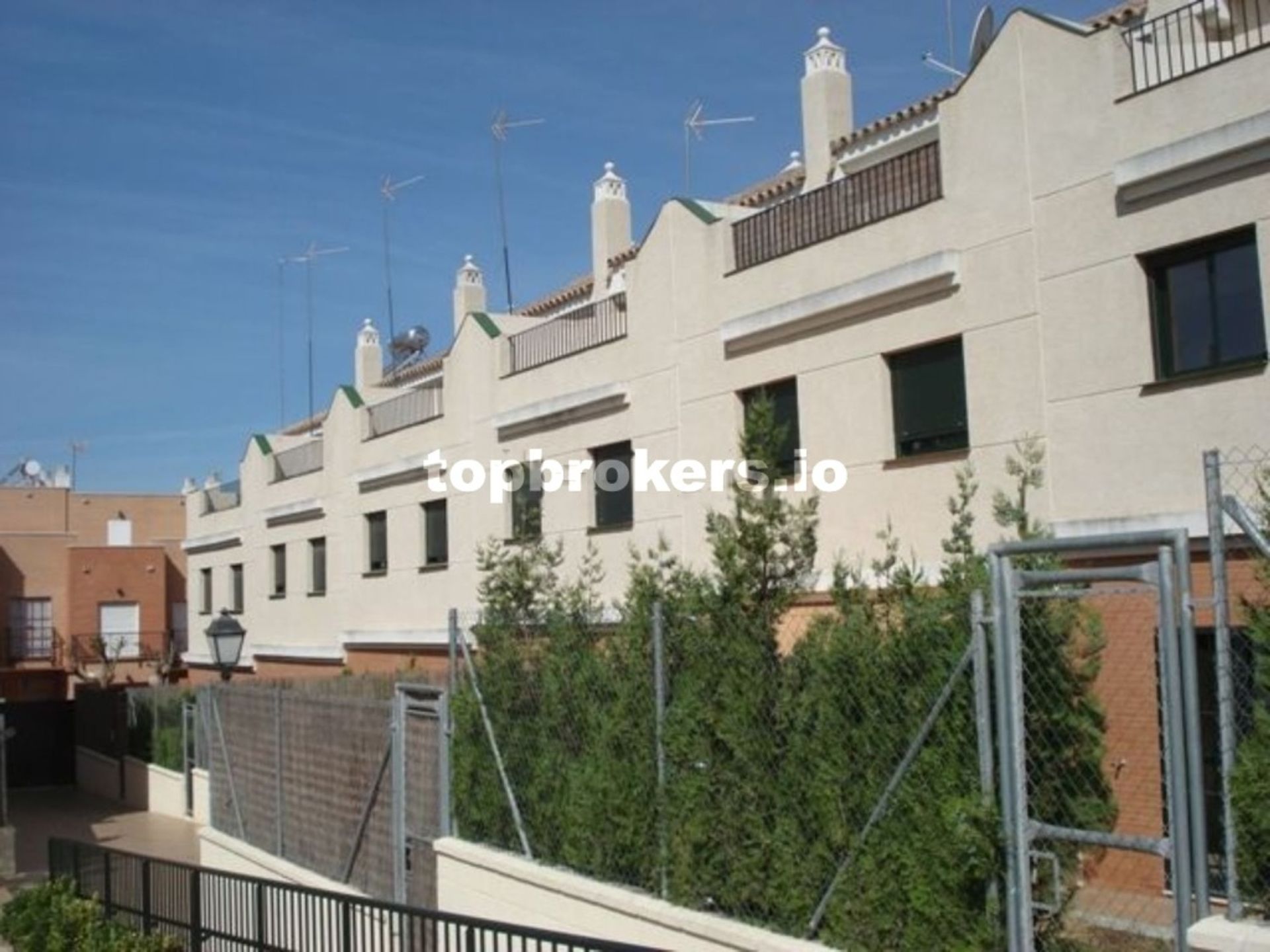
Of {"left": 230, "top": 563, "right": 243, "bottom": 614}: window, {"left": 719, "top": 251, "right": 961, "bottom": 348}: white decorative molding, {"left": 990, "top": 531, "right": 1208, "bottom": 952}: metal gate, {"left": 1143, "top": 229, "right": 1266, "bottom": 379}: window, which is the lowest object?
{"left": 990, "top": 531, "right": 1208, "bottom": 952}: metal gate

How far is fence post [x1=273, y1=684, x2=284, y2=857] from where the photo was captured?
1484cm

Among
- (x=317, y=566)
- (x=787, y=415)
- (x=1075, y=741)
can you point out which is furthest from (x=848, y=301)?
(x=317, y=566)

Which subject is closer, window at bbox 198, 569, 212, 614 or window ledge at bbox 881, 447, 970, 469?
window ledge at bbox 881, 447, 970, 469

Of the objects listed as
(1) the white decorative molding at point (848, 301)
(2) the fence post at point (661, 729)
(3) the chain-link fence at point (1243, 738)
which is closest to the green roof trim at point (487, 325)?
(1) the white decorative molding at point (848, 301)

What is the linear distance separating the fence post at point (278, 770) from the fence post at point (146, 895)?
3190 mm

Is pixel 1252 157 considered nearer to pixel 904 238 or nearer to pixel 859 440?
pixel 904 238

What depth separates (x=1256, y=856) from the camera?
18.0ft

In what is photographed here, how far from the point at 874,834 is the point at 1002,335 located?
678 centimetres

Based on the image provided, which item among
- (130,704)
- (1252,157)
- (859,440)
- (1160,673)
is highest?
(1252,157)

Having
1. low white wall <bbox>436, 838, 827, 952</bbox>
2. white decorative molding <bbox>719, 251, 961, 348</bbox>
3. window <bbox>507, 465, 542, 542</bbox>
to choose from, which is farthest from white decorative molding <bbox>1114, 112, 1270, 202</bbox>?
window <bbox>507, 465, 542, 542</bbox>

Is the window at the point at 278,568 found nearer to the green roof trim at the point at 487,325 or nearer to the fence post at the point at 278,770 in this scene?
the green roof trim at the point at 487,325

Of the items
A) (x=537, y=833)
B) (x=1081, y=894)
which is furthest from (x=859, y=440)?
(x=1081, y=894)

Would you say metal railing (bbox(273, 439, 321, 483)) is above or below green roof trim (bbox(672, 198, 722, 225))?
below

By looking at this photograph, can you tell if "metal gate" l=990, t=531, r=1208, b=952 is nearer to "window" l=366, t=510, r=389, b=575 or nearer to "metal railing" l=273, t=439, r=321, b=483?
"window" l=366, t=510, r=389, b=575
